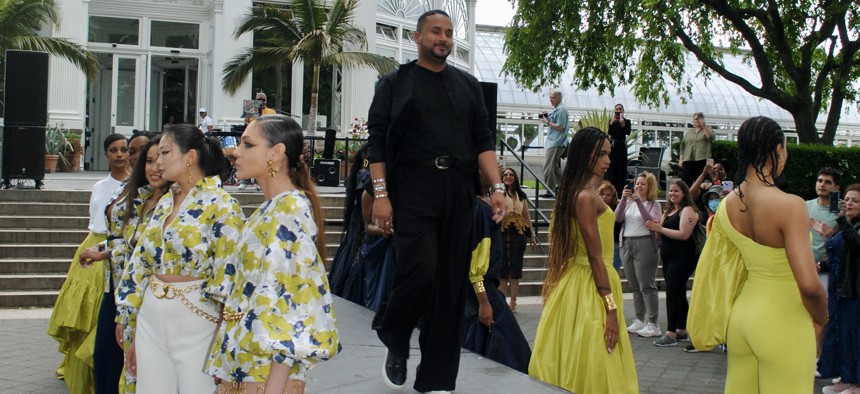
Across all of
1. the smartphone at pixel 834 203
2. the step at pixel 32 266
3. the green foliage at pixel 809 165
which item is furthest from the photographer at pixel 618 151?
the step at pixel 32 266

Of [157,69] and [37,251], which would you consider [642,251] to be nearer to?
[37,251]

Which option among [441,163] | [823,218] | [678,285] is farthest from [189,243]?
[678,285]

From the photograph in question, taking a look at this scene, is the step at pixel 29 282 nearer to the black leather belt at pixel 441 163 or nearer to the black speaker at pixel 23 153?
the black speaker at pixel 23 153

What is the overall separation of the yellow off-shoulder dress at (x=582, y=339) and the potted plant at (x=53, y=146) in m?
17.9

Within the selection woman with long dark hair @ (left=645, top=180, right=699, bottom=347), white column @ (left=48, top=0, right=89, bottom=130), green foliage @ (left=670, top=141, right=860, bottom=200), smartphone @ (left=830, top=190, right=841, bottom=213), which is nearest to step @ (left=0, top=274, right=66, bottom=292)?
woman with long dark hair @ (left=645, top=180, right=699, bottom=347)

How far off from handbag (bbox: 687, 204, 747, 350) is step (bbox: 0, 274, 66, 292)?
861 cm

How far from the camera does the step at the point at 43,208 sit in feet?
41.8

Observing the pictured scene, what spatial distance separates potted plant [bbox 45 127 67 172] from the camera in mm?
20969

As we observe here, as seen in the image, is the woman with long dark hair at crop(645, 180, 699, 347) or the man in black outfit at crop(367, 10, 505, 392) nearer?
the man in black outfit at crop(367, 10, 505, 392)

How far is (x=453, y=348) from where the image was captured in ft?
15.1

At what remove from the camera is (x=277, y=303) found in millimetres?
3312

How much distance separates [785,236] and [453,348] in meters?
1.62

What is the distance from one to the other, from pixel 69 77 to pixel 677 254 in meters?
17.4

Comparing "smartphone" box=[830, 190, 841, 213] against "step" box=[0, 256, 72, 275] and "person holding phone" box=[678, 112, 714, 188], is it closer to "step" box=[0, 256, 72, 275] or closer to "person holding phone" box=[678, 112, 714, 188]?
"person holding phone" box=[678, 112, 714, 188]
